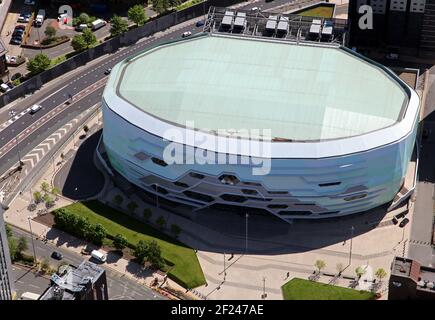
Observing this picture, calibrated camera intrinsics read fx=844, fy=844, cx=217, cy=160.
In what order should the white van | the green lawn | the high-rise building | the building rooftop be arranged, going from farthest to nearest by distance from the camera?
the green lawn → the white van → the high-rise building → the building rooftop

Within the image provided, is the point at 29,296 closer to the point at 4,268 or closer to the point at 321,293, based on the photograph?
the point at 4,268

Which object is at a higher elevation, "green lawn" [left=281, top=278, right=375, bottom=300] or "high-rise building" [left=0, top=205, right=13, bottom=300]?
"high-rise building" [left=0, top=205, right=13, bottom=300]

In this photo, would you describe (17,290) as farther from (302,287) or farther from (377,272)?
(377,272)

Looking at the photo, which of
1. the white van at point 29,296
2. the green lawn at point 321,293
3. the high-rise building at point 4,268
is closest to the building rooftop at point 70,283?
the high-rise building at point 4,268

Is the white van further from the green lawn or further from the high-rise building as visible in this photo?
the green lawn

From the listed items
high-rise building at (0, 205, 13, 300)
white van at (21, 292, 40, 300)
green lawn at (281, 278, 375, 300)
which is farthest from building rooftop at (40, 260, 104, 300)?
green lawn at (281, 278, 375, 300)

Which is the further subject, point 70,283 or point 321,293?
point 321,293

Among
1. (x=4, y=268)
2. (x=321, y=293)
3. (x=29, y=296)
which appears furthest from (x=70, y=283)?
(x=321, y=293)
